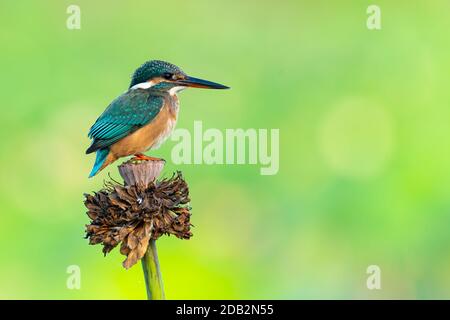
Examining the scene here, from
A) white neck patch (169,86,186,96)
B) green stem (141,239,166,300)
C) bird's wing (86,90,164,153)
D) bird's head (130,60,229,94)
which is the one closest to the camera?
green stem (141,239,166,300)

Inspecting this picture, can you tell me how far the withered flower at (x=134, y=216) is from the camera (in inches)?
123

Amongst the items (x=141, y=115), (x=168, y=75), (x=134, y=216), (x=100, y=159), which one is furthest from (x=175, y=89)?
(x=134, y=216)

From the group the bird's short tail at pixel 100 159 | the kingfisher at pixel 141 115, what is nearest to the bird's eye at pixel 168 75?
the kingfisher at pixel 141 115

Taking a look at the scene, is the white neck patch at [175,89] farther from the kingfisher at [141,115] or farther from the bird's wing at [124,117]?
the bird's wing at [124,117]

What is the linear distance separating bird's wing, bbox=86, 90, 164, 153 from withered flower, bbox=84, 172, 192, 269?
116cm

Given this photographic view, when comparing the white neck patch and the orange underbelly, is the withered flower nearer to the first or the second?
the orange underbelly

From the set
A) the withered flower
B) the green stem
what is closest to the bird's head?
the withered flower

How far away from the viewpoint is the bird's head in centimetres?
480

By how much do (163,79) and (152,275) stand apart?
212cm

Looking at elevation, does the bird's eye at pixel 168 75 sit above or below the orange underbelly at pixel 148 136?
above

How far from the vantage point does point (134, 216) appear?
10.3ft

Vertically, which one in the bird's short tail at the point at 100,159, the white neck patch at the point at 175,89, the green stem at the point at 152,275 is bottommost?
the green stem at the point at 152,275

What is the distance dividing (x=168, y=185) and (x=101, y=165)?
1240mm

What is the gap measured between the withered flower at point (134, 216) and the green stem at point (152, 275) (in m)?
0.05
